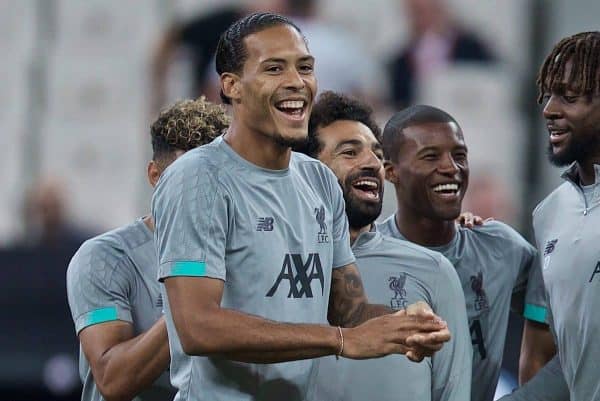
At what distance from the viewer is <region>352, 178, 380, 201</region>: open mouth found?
427 centimetres

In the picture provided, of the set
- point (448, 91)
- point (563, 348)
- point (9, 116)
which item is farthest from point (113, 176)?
point (563, 348)

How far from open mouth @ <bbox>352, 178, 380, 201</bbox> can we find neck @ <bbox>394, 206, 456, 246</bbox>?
363 mm

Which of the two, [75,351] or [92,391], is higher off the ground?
[92,391]

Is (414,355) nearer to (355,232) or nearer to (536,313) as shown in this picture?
(355,232)

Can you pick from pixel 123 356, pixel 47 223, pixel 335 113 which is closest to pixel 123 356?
pixel 123 356

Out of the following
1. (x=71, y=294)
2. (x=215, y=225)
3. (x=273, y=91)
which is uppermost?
(x=273, y=91)

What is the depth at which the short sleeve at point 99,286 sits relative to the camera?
156 inches

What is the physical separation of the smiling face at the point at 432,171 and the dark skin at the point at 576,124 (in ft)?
1.40

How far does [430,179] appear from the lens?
453 centimetres

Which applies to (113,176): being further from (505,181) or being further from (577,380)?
(577,380)

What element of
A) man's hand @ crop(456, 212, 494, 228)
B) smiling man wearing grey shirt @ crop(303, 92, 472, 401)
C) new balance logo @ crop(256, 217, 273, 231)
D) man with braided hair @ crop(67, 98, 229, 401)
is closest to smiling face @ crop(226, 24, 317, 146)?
new balance logo @ crop(256, 217, 273, 231)

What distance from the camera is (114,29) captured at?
7.83m

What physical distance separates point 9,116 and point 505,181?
2764 mm

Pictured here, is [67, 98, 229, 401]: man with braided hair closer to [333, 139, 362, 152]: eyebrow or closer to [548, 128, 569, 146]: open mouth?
[333, 139, 362, 152]: eyebrow
